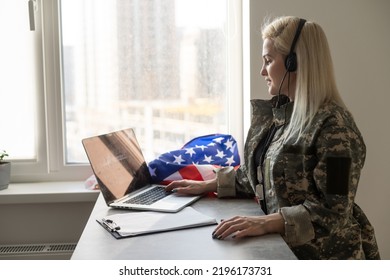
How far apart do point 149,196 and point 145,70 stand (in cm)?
82

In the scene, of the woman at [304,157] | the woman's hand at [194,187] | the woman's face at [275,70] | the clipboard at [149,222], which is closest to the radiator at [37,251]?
the woman's hand at [194,187]

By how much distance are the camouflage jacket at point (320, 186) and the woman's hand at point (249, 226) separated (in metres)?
Answer: 0.02

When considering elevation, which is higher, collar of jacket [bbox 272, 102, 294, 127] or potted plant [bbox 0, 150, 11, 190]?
collar of jacket [bbox 272, 102, 294, 127]

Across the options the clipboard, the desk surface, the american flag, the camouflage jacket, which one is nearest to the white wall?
the american flag

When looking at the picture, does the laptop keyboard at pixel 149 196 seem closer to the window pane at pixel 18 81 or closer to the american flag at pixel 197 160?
the american flag at pixel 197 160

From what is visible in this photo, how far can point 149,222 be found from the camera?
1256mm

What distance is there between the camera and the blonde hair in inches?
51.2

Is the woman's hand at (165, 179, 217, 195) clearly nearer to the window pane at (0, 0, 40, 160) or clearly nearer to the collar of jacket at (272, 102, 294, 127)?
the collar of jacket at (272, 102, 294, 127)

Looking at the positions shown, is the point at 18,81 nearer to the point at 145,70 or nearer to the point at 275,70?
the point at 145,70

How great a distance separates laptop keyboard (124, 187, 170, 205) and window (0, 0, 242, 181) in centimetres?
60

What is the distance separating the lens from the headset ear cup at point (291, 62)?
134cm

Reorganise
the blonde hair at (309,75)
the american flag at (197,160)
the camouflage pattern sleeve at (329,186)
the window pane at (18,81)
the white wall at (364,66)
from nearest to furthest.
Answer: the camouflage pattern sleeve at (329,186), the blonde hair at (309,75), the american flag at (197,160), the white wall at (364,66), the window pane at (18,81)

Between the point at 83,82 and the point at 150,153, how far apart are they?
0.46 meters

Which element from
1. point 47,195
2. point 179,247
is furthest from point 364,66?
point 47,195
